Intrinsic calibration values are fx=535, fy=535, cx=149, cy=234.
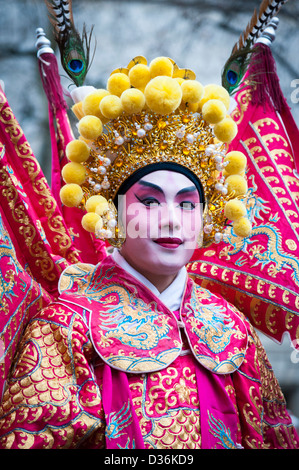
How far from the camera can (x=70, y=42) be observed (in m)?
2.01

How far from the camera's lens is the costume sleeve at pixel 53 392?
1.45 m

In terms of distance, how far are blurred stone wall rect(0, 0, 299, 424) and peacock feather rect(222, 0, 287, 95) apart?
0.55m

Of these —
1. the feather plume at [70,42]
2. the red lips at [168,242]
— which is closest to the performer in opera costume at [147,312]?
the red lips at [168,242]

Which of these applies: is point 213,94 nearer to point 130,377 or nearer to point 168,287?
point 168,287

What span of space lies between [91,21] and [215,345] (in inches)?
74.1

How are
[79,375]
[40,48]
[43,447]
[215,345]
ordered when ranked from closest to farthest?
[43,447] → [79,375] → [215,345] → [40,48]

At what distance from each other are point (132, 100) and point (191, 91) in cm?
20

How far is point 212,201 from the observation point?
186 cm

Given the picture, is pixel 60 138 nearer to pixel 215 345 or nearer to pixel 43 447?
pixel 215 345

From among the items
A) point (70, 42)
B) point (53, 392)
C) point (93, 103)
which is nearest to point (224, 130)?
point (93, 103)

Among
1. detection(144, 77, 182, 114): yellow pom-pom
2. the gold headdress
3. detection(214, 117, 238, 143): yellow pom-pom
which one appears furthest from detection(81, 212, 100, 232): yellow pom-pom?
detection(214, 117, 238, 143): yellow pom-pom

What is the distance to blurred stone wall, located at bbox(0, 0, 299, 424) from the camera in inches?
107

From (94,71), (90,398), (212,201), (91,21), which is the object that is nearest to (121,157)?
(212,201)

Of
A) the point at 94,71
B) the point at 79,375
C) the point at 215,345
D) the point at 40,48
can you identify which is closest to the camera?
the point at 79,375
